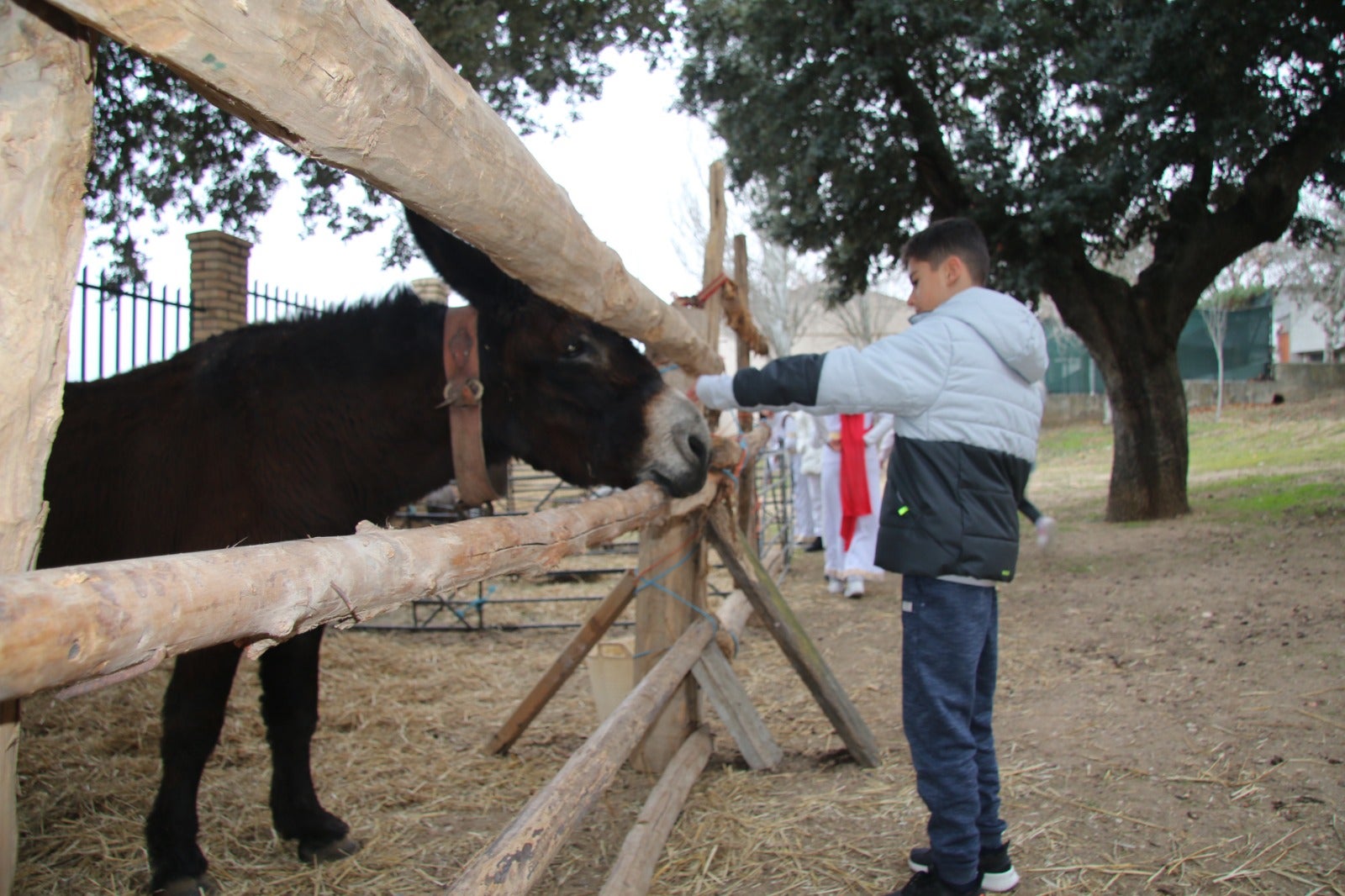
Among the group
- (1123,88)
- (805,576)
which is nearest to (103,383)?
(805,576)

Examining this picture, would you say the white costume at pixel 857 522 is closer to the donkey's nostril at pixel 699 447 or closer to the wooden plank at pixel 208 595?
the donkey's nostril at pixel 699 447

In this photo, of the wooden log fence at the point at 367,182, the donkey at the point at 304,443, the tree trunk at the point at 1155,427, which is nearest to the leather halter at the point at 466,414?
the donkey at the point at 304,443

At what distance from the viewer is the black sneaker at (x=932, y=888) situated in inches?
97.3

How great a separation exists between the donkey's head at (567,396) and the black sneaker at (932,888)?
1.35m

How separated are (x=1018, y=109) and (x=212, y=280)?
820cm

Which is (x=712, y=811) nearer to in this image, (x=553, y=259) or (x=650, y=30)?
(x=553, y=259)

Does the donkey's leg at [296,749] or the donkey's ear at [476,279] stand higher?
the donkey's ear at [476,279]

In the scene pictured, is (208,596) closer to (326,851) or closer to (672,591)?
(326,851)

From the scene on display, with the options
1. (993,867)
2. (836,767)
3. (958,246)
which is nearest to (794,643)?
(836,767)

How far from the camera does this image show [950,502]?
2.55 metres

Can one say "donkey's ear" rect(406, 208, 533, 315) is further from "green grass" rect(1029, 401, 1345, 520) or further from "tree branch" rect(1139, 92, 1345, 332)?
"green grass" rect(1029, 401, 1345, 520)

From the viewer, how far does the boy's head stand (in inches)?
111

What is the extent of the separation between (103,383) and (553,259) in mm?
1926

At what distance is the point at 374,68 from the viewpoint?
4.06 ft
